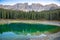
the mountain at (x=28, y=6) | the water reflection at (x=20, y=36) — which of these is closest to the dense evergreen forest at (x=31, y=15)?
the mountain at (x=28, y=6)

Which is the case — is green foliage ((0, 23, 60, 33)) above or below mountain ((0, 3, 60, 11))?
below

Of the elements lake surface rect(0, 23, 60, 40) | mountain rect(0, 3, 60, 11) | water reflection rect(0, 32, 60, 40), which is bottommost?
water reflection rect(0, 32, 60, 40)

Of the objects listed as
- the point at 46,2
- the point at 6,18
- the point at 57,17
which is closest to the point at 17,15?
the point at 6,18

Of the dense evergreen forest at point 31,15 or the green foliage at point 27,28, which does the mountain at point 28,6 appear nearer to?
the dense evergreen forest at point 31,15

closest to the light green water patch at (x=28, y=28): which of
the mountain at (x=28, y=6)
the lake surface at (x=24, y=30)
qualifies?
the lake surface at (x=24, y=30)

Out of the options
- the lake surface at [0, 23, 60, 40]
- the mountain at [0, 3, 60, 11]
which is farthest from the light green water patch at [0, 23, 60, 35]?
the mountain at [0, 3, 60, 11]

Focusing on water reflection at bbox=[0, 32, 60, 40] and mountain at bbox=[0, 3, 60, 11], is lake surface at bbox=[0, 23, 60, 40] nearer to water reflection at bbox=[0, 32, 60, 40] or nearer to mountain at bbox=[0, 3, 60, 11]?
water reflection at bbox=[0, 32, 60, 40]

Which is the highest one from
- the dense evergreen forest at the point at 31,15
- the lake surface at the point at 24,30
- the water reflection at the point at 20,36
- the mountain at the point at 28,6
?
the mountain at the point at 28,6

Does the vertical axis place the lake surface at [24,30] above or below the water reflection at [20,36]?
above
